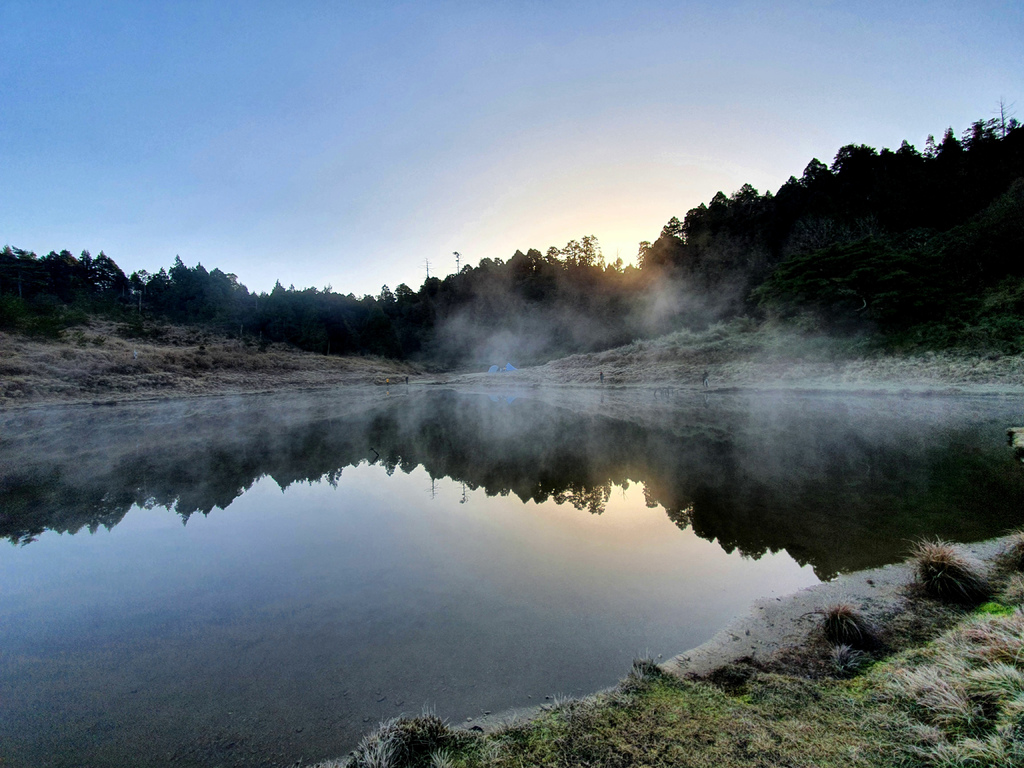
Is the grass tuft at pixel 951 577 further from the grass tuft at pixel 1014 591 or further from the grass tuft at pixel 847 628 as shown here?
the grass tuft at pixel 847 628

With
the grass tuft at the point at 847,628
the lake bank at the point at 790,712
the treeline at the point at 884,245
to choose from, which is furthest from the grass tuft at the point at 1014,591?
the treeline at the point at 884,245

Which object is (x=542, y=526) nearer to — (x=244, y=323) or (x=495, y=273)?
(x=244, y=323)

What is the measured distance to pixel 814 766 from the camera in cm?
195

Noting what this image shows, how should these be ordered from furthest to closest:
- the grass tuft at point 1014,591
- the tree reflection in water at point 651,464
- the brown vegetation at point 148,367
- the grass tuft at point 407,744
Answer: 1. the brown vegetation at point 148,367
2. the tree reflection in water at point 651,464
3. the grass tuft at point 1014,591
4. the grass tuft at point 407,744

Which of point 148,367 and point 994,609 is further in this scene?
point 148,367

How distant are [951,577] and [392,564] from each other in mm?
5411

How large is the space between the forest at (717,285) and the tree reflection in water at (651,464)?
12007 millimetres

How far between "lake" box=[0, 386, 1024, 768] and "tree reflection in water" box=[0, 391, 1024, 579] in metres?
0.07

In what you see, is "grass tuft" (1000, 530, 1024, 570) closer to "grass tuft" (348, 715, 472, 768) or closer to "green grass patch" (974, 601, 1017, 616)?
"green grass patch" (974, 601, 1017, 616)

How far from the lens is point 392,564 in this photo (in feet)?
17.2

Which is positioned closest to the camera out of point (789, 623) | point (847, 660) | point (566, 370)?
point (847, 660)

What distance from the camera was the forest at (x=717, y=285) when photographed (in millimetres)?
25891

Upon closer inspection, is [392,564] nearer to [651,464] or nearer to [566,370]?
[651,464]

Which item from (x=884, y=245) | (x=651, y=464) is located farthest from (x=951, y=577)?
(x=884, y=245)
